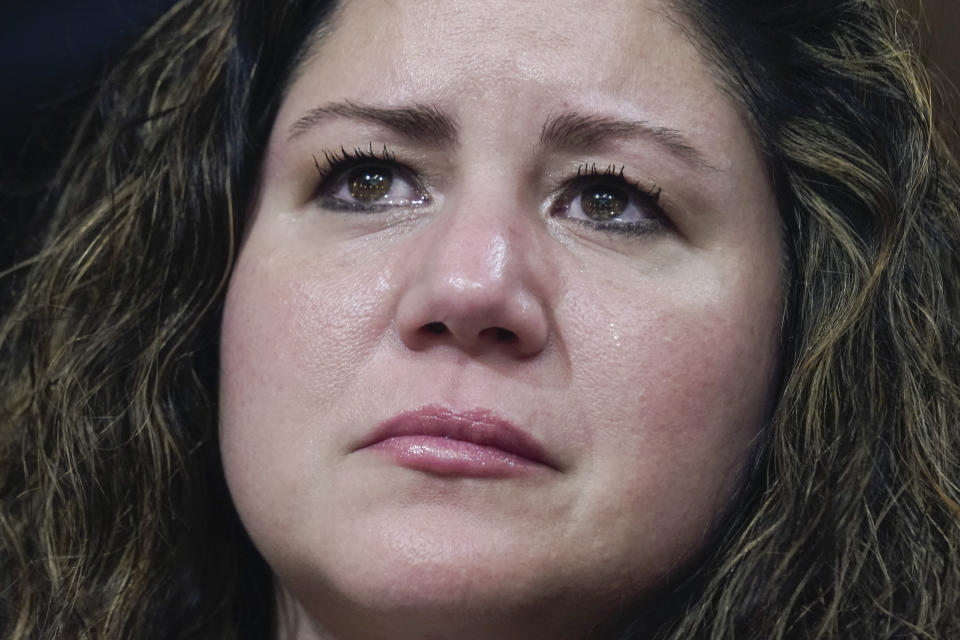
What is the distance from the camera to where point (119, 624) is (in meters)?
1.90

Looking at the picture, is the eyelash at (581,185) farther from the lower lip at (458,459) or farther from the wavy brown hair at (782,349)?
the lower lip at (458,459)

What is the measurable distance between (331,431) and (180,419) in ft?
1.35

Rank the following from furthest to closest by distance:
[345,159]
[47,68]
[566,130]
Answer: [47,68], [345,159], [566,130]

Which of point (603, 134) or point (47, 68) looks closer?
point (603, 134)

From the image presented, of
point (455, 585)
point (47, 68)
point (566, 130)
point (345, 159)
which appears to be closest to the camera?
point (455, 585)

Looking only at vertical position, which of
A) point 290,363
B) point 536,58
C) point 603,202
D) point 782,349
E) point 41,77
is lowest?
point 290,363

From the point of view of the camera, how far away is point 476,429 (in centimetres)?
157

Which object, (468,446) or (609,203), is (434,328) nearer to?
(468,446)

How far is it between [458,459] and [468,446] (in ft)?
0.06

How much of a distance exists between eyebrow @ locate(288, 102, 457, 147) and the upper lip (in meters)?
0.37

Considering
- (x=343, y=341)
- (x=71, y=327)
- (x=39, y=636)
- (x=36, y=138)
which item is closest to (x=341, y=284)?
(x=343, y=341)

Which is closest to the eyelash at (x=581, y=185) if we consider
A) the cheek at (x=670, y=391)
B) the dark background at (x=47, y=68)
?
the cheek at (x=670, y=391)

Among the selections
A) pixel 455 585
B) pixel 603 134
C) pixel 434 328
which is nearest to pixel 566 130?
pixel 603 134

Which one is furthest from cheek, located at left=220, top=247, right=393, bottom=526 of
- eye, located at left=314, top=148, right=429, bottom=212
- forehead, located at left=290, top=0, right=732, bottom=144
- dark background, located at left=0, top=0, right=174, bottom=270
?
dark background, located at left=0, top=0, right=174, bottom=270
